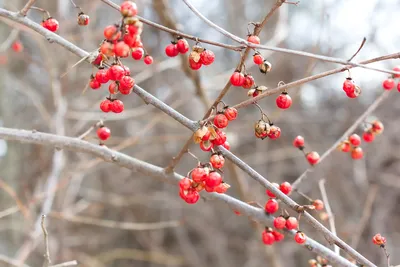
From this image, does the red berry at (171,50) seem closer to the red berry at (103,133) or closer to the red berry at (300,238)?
the red berry at (103,133)

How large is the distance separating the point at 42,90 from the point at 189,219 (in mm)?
2289

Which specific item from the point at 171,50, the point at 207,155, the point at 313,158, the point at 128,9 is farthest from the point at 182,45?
the point at 207,155

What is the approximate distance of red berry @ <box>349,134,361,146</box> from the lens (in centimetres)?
179

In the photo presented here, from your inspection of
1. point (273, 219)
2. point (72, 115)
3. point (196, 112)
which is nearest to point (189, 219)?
point (196, 112)

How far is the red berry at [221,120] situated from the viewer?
1.15 meters

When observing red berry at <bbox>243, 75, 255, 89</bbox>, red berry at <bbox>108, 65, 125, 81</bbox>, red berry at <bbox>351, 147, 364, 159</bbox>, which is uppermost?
red berry at <bbox>351, 147, 364, 159</bbox>

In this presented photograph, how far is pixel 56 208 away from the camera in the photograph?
133 inches

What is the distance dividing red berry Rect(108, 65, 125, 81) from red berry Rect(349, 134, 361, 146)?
1050 mm

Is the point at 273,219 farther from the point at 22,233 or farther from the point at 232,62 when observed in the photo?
the point at 232,62

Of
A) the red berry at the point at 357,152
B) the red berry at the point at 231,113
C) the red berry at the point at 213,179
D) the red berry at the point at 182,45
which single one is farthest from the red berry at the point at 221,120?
the red berry at the point at 357,152

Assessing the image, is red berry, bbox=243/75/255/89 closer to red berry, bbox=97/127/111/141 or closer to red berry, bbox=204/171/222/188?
red berry, bbox=204/171/222/188

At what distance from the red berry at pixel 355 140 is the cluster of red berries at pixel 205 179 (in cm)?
80

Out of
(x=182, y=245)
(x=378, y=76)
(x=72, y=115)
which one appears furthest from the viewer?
(x=182, y=245)

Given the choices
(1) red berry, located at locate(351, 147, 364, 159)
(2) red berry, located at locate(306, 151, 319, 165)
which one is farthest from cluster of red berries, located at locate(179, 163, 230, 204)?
(1) red berry, located at locate(351, 147, 364, 159)
